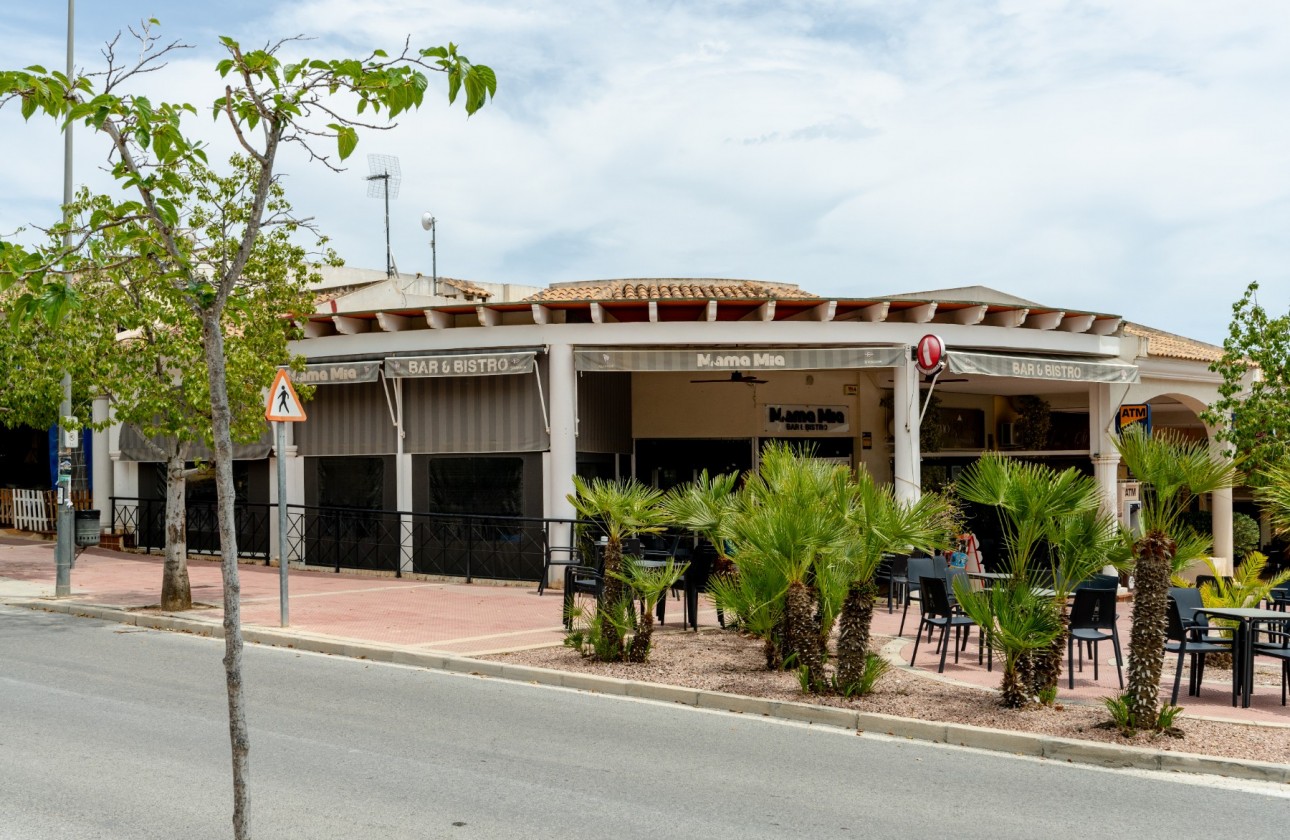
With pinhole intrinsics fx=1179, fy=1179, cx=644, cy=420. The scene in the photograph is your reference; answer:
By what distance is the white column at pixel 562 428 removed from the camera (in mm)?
18297

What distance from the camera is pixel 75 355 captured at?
15.2 metres

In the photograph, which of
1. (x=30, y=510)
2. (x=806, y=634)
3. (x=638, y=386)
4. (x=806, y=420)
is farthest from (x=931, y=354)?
(x=30, y=510)

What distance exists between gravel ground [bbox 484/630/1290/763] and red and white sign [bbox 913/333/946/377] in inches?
237

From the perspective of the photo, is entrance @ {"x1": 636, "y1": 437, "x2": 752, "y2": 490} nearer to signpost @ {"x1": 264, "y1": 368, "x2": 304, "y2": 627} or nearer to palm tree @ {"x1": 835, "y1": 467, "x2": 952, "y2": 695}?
signpost @ {"x1": 264, "y1": 368, "x2": 304, "y2": 627}

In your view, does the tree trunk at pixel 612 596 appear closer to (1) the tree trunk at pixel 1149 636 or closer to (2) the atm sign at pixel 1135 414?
(1) the tree trunk at pixel 1149 636

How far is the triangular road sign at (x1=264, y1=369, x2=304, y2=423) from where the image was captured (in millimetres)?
13961

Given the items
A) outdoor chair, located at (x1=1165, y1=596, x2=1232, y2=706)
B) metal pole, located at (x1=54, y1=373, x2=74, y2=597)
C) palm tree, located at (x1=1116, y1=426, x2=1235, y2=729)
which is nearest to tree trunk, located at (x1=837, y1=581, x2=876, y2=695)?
palm tree, located at (x1=1116, y1=426, x2=1235, y2=729)

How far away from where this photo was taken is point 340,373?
760 inches

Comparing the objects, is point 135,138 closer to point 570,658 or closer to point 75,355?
point 570,658

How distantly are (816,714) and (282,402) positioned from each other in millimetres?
7687

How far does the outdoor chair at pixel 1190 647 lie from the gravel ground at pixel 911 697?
85cm

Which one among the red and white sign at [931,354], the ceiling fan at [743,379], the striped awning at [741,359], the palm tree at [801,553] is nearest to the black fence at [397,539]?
the striped awning at [741,359]

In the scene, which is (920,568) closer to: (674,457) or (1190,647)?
(1190,647)

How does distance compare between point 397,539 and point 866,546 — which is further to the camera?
point 397,539
